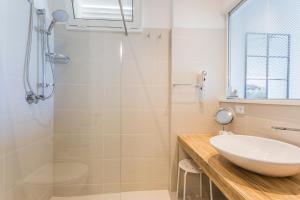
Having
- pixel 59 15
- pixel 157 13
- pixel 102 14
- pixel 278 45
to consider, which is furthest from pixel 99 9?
pixel 278 45

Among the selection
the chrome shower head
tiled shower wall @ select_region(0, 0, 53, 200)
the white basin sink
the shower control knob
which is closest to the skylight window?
the chrome shower head

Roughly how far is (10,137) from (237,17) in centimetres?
249

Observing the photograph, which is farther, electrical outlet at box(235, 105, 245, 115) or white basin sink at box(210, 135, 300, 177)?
electrical outlet at box(235, 105, 245, 115)

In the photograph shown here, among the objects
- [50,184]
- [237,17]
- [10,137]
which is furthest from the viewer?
[237,17]

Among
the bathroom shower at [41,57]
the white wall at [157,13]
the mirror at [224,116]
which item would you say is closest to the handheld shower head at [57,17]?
the bathroom shower at [41,57]

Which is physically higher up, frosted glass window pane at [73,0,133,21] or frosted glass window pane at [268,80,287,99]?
frosted glass window pane at [73,0,133,21]

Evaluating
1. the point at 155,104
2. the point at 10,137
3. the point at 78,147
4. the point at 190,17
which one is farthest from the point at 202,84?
the point at 10,137

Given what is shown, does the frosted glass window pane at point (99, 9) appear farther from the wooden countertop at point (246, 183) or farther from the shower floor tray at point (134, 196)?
the shower floor tray at point (134, 196)

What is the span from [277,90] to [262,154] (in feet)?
2.25

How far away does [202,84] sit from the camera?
7.74 feet

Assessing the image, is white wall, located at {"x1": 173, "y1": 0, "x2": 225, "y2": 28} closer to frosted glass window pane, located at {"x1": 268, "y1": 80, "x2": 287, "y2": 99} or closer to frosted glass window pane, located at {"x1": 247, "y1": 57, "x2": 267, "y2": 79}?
frosted glass window pane, located at {"x1": 247, "y1": 57, "x2": 267, "y2": 79}

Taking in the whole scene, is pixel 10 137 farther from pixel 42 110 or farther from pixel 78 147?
pixel 78 147

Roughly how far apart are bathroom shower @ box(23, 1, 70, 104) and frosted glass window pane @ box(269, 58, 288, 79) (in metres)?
2.00

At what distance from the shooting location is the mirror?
2.14 m
